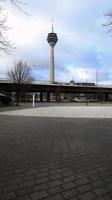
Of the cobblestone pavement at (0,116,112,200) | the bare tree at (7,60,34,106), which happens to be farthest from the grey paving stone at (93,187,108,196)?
the bare tree at (7,60,34,106)

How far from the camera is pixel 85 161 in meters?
→ 6.49

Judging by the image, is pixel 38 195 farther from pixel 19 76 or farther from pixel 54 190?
pixel 19 76

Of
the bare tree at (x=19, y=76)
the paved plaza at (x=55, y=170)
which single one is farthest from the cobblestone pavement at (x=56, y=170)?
the bare tree at (x=19, y=76)

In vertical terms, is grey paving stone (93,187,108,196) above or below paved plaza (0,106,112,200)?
below

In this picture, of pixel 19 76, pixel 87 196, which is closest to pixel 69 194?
pixel 87 196

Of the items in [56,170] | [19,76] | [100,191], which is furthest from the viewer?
[19,76]

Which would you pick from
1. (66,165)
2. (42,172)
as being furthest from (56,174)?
(66,165)

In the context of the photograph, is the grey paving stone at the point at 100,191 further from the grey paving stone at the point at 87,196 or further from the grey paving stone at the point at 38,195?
the grey paving stone at the point at 38,195

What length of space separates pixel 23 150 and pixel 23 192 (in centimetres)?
333

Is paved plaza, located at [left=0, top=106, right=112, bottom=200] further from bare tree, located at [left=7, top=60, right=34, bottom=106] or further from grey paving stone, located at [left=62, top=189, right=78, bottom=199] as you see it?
bare tree, located at [left=7, top=60, right=34, bottom=106]

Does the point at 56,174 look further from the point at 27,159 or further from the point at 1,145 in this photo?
the point at 1,145

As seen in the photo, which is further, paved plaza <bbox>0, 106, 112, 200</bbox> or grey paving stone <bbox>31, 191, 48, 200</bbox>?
paved plaza <bbox>0, 106, 112, 200</bbox>

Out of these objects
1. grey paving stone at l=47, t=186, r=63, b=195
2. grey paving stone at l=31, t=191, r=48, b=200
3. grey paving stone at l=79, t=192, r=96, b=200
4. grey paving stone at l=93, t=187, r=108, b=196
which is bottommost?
grey paving stone at l=93, t=187, r=108, b=196

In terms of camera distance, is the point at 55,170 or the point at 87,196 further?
the point at 55,170
